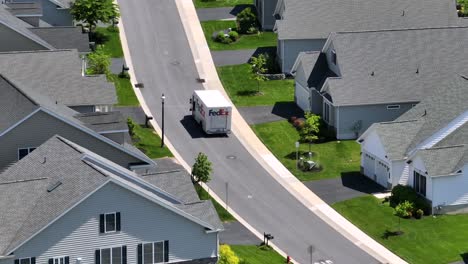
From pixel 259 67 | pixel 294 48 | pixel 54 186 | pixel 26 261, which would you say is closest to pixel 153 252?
pixel 54 186

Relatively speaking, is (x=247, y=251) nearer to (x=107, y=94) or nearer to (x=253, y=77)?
(x=107, y=94)

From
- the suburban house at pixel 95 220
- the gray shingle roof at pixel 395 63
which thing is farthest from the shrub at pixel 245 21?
the suburban house at pixel 95 220

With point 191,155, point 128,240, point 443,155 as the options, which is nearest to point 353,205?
point 443,155

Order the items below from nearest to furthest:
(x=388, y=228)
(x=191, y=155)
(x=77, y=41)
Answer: (x=388, y=228), (x=191, y=155), (x=77, y=41)

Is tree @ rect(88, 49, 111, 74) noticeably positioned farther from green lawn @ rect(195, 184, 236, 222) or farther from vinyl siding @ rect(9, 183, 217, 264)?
vinyl siding @ rect(9, 183, 217, 264)

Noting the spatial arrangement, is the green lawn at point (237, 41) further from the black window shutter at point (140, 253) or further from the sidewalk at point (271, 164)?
the black window shutter at point (140, 253)

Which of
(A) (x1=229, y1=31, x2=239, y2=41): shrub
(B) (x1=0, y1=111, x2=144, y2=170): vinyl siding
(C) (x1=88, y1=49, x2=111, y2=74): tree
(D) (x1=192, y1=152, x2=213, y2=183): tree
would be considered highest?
(A) (x1=229, y1=31, x2=239, y2=41): shrub

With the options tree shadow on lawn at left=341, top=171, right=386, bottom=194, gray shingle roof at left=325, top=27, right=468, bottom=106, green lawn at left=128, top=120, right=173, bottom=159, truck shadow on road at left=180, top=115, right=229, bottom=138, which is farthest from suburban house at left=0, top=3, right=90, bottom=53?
tree shadow on lawn at left=341, top=171, right=386, bottom=194
